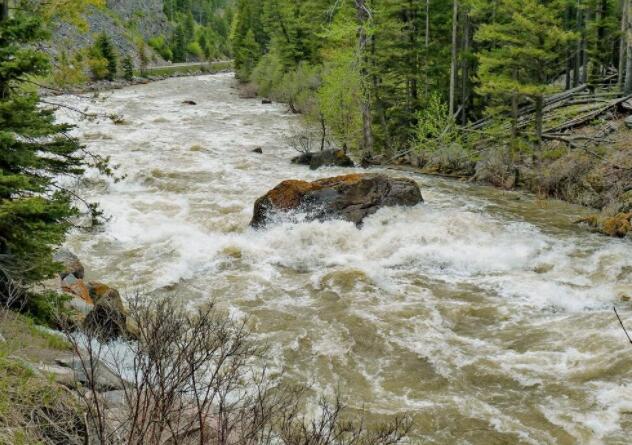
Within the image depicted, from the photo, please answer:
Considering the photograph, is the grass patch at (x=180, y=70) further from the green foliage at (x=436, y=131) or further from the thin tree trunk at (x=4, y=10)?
the thin tree trunk at (x=4, y=10)

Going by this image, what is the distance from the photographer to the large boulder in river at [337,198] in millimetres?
15867

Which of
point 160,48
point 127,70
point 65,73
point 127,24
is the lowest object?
point 65,73

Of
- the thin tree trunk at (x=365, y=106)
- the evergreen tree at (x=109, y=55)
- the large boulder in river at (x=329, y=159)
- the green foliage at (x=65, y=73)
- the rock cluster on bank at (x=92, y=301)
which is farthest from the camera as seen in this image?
the evergreen tree at (x=109, y=55)

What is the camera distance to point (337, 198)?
16250mm

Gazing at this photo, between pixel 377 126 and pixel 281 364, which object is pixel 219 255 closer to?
pixel 281 364

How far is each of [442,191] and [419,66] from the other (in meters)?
9.12

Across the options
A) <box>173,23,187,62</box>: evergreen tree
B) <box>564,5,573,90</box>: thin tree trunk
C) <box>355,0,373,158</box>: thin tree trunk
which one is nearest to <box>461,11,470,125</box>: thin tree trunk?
<box>564,5,573,90</box>: thin tree trunk

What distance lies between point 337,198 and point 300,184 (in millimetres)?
1330

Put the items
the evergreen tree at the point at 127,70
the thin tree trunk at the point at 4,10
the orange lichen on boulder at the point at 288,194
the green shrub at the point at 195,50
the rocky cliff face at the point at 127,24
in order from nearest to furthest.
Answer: the thin tree trunk at the point at 4,10
the orange lichen on boulder at the point at 288,194
the evergreen tree at the point at 127,70
the rocky cliff face at the point at 127,24
the green shrub at the point at 195,50

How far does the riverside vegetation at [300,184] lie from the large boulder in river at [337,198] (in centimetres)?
69

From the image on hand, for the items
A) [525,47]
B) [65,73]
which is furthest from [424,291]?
[525,47]

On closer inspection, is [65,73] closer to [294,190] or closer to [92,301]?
[92,301]

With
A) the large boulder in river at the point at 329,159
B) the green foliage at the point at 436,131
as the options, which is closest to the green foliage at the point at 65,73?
the large boulder in river at the point at 329,159

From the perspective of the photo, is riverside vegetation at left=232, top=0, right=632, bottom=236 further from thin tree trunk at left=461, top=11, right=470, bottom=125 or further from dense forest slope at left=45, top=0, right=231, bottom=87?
dense forest slope at left=45, top=0, right=231, bottom=87
